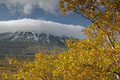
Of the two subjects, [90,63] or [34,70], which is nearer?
[90,63]

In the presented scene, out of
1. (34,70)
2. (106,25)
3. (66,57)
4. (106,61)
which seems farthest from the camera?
(34,70)

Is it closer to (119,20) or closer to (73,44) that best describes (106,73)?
(73,44)

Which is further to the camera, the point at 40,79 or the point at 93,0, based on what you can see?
the point at 40,79

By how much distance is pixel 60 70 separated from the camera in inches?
241

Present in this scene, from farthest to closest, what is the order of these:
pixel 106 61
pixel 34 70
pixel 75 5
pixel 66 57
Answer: pixel 34 70, pixel 75 5, pixel 66 57, pixel 106 61

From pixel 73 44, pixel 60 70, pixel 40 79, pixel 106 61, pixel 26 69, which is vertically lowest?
pixel 40 79

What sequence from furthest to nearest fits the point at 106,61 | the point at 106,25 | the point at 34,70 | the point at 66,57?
the point at 34,70 → the point at 106,25 → the point at 66,57 → the point at 106,61

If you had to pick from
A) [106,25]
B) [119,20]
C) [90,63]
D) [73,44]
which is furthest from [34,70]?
[119,20]

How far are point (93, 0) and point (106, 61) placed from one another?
381 cm

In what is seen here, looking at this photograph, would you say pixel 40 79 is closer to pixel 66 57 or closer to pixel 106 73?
pixel 66 57

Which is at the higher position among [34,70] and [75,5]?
[75,5]

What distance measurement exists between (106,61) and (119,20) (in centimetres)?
248

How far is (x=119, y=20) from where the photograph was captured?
21.6ft

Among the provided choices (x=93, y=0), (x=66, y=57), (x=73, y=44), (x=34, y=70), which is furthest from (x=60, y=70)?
(x=93, y=0)
